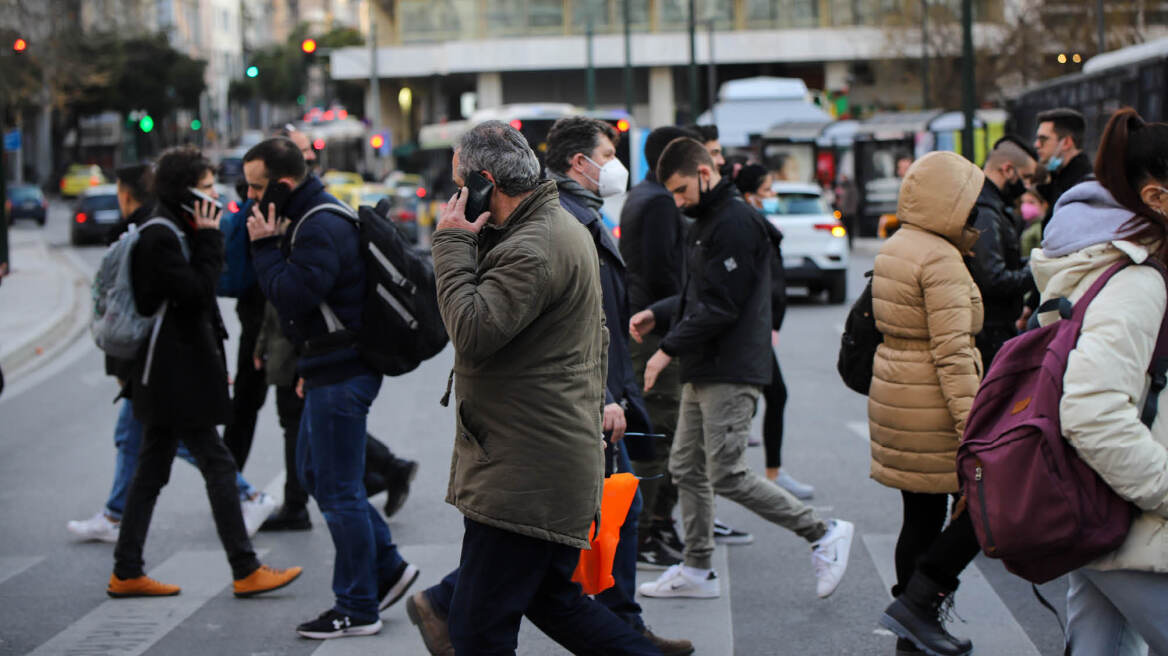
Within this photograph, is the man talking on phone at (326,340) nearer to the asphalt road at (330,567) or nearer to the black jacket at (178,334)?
the asphalt road at (330,567)

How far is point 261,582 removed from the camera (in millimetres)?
6152

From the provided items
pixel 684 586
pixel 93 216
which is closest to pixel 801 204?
pixel 684 586

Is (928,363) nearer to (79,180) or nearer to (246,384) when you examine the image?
(246,384)

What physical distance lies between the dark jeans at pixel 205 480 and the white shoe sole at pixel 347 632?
698mm

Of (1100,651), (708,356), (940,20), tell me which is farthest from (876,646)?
(940,20)

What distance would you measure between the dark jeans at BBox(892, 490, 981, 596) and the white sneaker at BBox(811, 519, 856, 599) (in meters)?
0.55

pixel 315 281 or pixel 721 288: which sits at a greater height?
pixel 315 281

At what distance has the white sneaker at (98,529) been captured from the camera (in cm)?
727

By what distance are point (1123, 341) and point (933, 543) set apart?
68.9 inches

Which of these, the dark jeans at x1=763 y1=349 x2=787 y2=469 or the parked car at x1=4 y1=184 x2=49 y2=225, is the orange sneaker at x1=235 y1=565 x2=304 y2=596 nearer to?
the dark jeans at x1=763 y1=349 x2=787 y2=469

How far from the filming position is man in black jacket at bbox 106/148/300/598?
600 cm

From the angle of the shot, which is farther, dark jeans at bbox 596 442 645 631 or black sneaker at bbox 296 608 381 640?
black sneaker at bbox 296 608 381 640

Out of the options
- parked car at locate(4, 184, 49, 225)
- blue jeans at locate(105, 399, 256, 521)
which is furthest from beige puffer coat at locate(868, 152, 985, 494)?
parked car at locate(4, 184, 49, 225)

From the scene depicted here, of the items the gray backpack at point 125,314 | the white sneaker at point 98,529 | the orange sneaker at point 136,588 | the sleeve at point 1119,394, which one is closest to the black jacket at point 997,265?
the sleeve at point 1119,394
